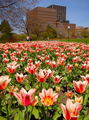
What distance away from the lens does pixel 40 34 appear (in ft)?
205

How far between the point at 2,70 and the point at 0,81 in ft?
8.78

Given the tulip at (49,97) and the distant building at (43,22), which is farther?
the distant building at (43,22)

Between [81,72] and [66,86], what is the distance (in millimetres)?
776

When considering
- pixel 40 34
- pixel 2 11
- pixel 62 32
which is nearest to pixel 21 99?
pixel 2 11

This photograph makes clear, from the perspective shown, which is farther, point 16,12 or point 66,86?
point 16,12

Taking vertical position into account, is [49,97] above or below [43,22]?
below

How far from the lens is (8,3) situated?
72.5ft

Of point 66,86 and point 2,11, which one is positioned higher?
point 2,11

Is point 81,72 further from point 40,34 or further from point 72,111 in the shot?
point 40,34

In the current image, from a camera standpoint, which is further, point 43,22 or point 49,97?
point 43,22

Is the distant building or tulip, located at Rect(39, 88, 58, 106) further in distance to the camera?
the distant building

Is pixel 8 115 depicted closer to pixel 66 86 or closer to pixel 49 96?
pixel 49 96

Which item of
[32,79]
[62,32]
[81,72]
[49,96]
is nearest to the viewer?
[49,96]

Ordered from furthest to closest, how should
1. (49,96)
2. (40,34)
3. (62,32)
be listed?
(62,32) → (40,34) → (49,96)
